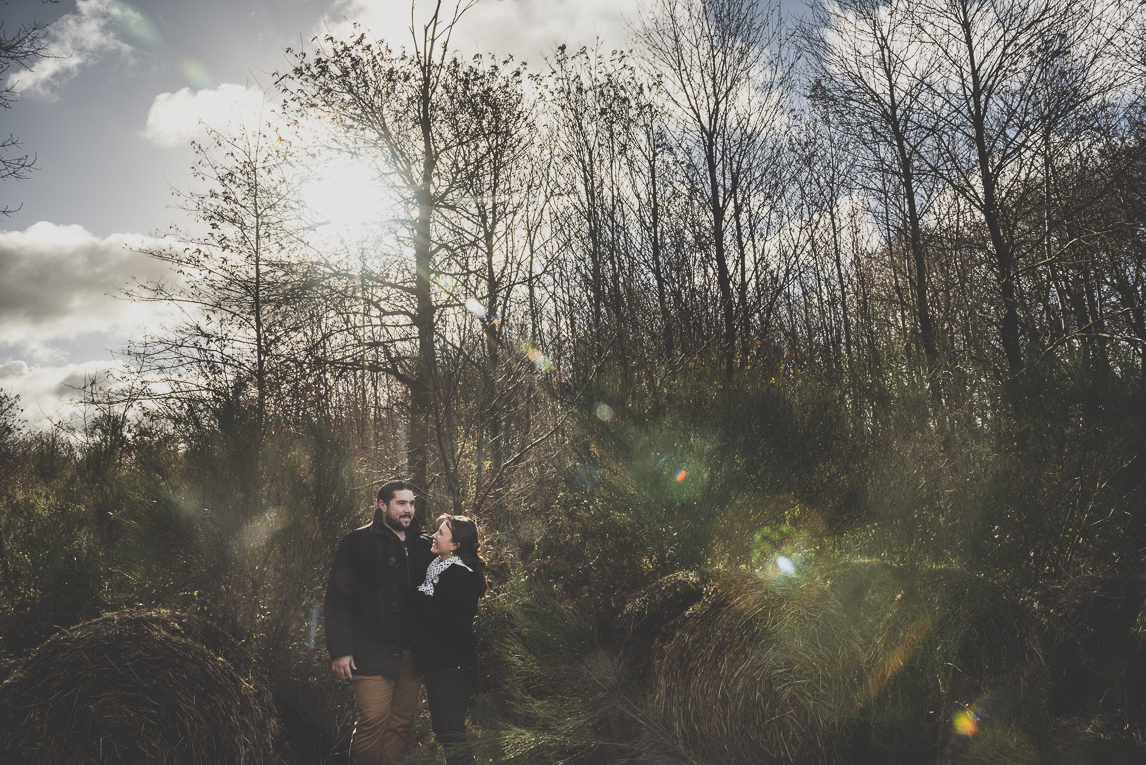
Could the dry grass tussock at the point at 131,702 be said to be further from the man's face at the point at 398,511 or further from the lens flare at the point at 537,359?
the lens flare at the point at 537,359

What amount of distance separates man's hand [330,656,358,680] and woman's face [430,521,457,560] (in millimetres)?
698

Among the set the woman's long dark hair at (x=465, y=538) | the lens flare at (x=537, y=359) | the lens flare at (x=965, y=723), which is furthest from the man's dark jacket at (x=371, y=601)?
the lens flare at (x=537, y=359)

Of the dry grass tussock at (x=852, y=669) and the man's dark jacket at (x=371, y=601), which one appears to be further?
the man's dark jacket at (x=371, y=601)

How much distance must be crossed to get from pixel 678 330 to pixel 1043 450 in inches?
282

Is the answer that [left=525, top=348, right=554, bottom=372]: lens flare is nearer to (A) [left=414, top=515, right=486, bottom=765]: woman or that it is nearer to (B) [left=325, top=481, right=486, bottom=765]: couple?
(B) [left=325, top=481, right=486, bottom=765]: couple

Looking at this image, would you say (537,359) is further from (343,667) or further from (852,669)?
(852,669)

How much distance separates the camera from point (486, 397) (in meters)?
7.14

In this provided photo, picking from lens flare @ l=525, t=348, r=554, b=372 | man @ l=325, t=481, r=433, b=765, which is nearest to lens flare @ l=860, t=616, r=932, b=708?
man @ l=325, t=481, r=433, b=765

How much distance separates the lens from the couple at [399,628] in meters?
3.48

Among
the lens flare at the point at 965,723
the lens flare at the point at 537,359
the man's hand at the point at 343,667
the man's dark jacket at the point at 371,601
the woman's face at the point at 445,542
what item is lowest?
the lens flare at the point at 965,723

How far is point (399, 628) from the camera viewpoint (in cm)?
360

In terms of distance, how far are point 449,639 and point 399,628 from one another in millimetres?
288

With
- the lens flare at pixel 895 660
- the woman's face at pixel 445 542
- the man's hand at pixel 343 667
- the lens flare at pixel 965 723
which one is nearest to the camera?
the lens flare at pixel 965 723

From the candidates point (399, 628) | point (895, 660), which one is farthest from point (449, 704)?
point (895, 660)
